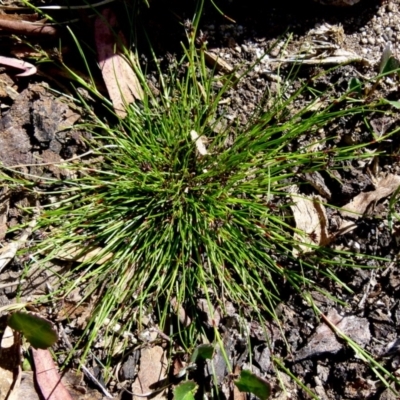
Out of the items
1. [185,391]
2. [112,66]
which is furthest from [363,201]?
[112,66]

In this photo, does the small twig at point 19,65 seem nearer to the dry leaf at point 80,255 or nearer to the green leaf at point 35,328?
the dry leaf at point 80,255

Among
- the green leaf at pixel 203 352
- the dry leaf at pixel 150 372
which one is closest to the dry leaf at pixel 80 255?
the dry leaf at pixel 150 372

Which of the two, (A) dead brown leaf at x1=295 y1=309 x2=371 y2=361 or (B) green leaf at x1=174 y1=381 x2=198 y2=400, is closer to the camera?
(B) green leaf at x1=174 y1=381 x2=198 y2=400

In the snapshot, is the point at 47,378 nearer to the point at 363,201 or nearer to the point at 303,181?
the point at 303,181

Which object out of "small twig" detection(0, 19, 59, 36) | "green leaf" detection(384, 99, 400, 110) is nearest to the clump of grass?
"green leaf" detection(384, 99, 400, 110)

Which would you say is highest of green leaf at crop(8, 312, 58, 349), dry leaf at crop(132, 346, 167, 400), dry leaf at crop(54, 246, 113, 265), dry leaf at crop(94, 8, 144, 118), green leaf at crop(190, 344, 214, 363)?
dry leaf at crop(94, 8, 144, 118)

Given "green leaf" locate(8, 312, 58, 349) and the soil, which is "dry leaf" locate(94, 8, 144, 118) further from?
"green leaf" locate(8, 312, 58, 349)

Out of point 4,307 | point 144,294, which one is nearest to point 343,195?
point 144,294
